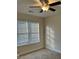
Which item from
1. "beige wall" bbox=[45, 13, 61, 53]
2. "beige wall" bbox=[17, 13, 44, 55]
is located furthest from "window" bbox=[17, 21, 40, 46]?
"beige wall" bbox=[45, 13, 61, 53]

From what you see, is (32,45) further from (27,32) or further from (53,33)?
(53,33)

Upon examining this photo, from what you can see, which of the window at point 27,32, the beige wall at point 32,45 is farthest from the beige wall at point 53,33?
the window at point 27,32

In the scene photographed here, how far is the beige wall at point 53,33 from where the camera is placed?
22.2ft

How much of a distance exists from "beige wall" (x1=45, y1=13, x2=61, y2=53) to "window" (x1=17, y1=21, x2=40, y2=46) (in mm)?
862

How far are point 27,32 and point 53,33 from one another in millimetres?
1898

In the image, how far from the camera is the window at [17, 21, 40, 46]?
5900 mm

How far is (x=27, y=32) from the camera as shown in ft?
21.1

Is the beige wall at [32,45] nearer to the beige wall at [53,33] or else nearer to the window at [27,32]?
the window at [27,32]

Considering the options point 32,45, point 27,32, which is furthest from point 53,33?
point 27,32

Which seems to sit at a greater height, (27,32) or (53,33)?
(27,32)

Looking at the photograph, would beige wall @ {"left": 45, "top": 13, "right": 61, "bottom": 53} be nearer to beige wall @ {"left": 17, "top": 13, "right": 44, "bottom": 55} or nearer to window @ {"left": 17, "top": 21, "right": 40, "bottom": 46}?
beige wall @ {"left": 17, "top": 13, "right": 44, "bottom": 55}
